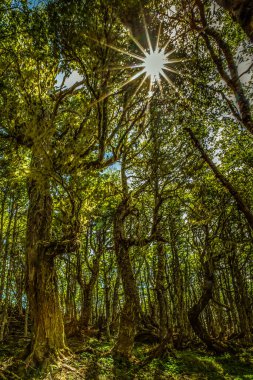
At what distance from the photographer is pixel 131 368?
7.57 m

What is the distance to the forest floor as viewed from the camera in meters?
5.94

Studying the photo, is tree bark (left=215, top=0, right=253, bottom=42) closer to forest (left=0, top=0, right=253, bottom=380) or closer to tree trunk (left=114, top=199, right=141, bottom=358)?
forest (left=0, top=0, right=253, bottom=380)

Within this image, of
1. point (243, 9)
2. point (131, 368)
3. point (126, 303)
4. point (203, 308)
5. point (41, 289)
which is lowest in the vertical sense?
point (131, 368)

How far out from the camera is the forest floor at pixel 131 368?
19.5ft

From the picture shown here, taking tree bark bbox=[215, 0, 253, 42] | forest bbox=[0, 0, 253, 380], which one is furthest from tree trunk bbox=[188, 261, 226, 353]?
tree bark bbox=[215, 0, 253, 42]

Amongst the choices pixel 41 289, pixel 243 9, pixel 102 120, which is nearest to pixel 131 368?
pixel 41 289

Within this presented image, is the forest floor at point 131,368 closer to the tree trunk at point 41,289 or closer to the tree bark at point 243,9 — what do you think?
the tree trunk at point 41,289

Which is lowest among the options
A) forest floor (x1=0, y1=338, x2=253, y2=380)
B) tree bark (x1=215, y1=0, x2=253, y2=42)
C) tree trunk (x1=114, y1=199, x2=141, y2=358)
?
forest floor (x1=0, y1=338, x2=253, y2=380)

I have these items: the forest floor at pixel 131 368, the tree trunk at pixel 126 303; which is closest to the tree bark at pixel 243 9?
the forest floor at pixel 131 368

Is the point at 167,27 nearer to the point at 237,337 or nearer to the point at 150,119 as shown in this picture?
the point at 150,119

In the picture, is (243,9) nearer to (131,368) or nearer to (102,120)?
(102,120)

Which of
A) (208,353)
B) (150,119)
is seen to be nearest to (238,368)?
(208,353)

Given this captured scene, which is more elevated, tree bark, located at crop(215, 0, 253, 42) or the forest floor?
tree bark, located at crop(215, 0, 253, 42)

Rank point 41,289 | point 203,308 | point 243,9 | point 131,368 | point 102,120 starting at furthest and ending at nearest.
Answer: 1. point 203,308
2. point 131,368
3. point 41,289
4. point 102,120
5. point 243,9
